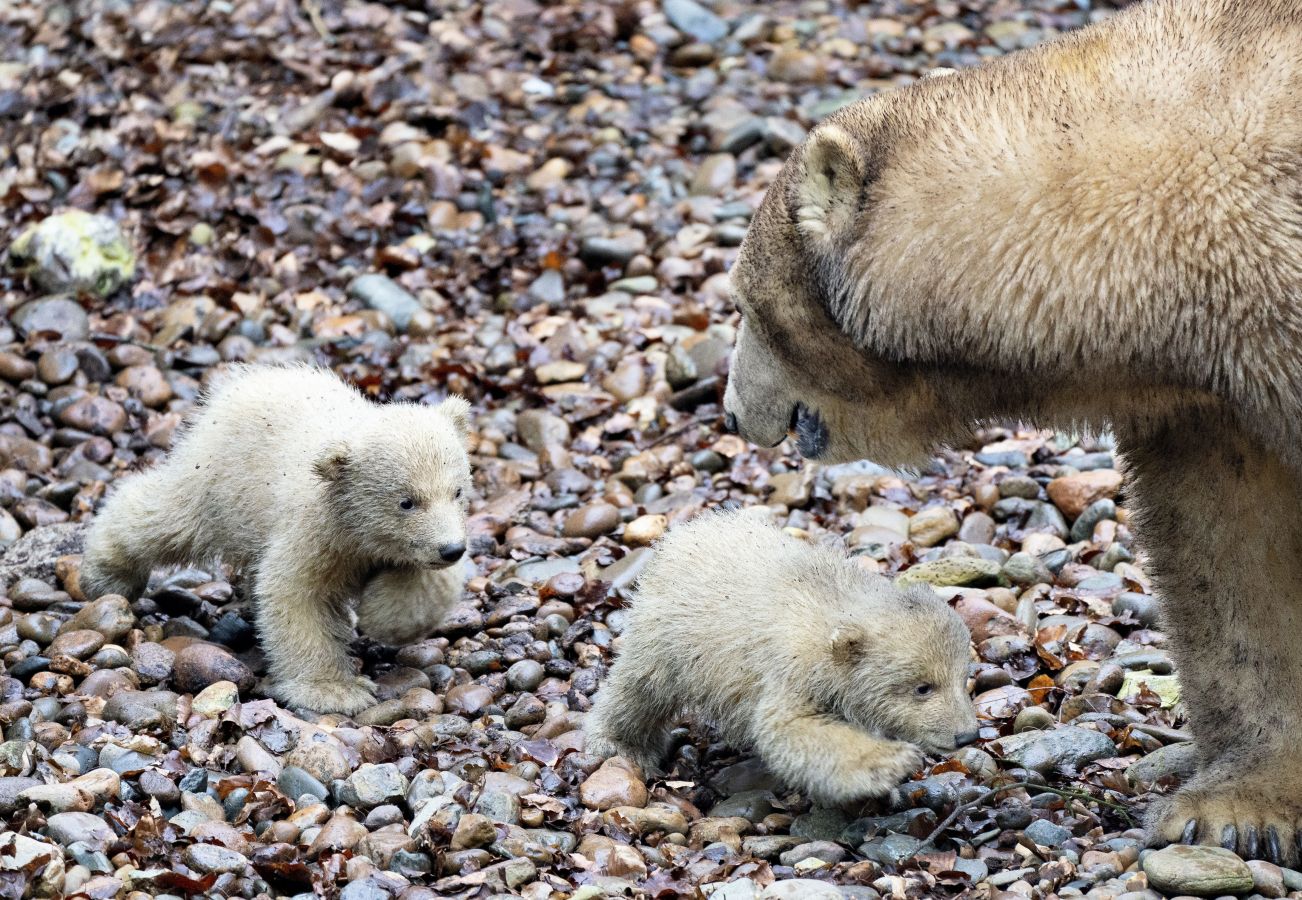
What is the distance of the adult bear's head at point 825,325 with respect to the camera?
16.1 feet

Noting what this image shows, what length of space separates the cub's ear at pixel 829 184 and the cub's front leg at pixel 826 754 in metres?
1.49

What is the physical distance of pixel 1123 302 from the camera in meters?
4.50

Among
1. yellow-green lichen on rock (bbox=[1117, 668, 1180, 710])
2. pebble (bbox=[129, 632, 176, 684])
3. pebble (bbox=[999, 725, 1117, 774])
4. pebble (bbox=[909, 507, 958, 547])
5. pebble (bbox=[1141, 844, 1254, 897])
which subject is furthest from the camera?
pebble (bbox=[909, 507, 958, 547])

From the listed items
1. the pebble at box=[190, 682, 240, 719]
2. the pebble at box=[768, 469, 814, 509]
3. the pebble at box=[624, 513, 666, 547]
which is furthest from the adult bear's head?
the pebble at box=[768, 469, 814, 509]

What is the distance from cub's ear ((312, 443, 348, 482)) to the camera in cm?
636

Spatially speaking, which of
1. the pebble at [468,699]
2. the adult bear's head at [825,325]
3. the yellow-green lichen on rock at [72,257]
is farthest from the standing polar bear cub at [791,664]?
the yellow-green lichen on rock at [72,257]

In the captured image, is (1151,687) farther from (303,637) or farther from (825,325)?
(303,637)

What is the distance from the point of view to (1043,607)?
22.5ft

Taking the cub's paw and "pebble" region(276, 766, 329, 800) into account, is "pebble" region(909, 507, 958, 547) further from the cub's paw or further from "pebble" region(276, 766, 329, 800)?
"pebble" region(276, 766, 329, 800)

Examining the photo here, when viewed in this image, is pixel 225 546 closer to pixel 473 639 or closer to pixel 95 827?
pixel 473 639

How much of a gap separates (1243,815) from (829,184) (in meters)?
2.27

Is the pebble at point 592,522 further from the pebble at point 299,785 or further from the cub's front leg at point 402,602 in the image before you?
the pebble at point 299,785

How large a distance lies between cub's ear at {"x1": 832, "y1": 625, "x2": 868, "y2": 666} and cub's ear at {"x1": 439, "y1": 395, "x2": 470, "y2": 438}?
7.22 feet

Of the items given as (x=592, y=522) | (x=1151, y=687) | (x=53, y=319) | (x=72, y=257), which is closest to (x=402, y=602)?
(x=592, y=522)
